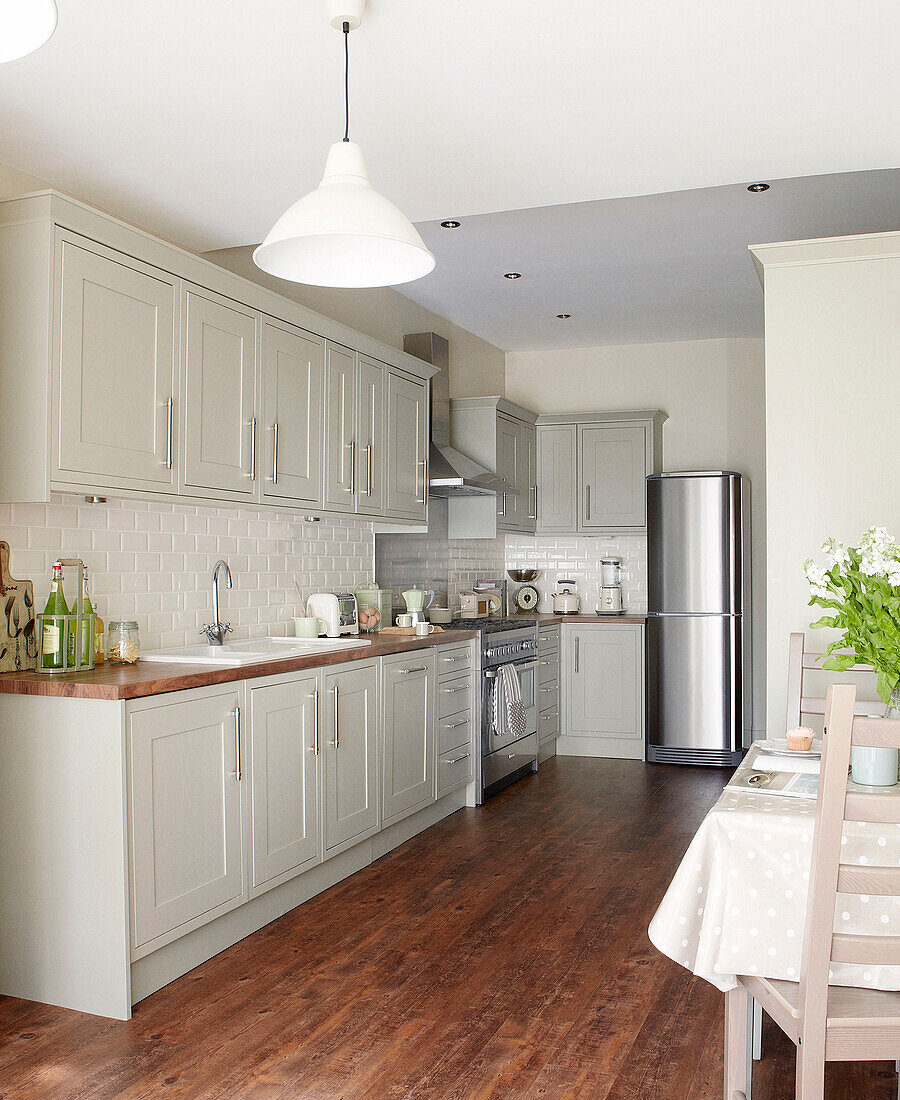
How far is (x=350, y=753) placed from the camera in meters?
3.93

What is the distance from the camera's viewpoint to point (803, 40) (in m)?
2.41

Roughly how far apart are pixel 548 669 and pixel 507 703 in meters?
0.97

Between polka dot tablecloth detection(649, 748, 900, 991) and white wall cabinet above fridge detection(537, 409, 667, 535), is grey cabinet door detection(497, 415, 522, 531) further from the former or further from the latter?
polka dot tablecloth detection(649, 748, 900, 991)

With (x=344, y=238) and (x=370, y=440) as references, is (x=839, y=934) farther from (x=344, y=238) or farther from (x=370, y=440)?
A: (x=370, y=440)

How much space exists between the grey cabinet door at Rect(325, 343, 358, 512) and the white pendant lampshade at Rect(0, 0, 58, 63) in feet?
10.7

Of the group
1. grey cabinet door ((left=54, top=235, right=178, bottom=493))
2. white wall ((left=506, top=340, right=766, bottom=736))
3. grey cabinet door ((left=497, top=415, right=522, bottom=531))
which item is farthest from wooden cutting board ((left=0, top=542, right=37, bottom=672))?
white wall ((left=506, top=340, right=766, bottom=736))

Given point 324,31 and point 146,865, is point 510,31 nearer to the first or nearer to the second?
point 324,31

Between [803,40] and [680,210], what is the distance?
2066 millimetres

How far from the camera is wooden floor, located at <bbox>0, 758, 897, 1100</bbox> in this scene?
2.40m

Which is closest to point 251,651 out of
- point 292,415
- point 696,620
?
point 292,415

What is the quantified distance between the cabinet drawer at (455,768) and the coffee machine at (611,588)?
2133 millimetres

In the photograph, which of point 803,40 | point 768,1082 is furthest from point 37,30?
point 768,1082

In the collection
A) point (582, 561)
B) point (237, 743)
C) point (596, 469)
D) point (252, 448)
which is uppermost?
point (596, 469)

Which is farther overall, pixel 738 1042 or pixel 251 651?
pixel 251 651
